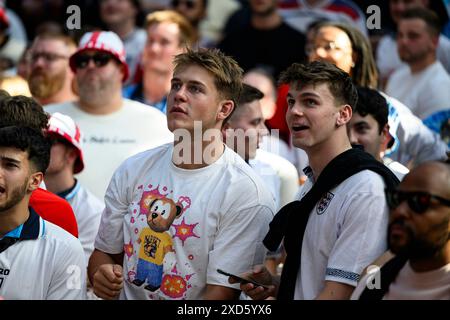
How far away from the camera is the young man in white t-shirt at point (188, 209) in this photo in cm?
518

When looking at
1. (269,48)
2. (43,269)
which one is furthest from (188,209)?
(269,48)

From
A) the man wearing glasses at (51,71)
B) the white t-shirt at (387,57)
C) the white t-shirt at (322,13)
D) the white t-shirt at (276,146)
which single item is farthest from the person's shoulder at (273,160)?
the white t-shirt at (322,13)

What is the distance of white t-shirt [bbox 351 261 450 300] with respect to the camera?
13.9 feet

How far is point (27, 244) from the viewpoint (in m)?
5.14

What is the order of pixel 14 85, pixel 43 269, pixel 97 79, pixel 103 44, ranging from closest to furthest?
pixel 43 269, pixel 97 79, pixel 103 44, pixel 14 85

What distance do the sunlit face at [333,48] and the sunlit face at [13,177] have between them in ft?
8.22

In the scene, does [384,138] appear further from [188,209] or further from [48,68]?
[48,68]

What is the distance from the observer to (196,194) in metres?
5.25

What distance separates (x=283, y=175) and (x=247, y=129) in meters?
0.51

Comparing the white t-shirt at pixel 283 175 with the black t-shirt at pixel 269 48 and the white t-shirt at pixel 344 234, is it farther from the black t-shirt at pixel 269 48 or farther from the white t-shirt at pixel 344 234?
the black t-shirt at pixel 269 48

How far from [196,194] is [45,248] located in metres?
0.82

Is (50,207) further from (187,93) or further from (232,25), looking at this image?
(232,25)

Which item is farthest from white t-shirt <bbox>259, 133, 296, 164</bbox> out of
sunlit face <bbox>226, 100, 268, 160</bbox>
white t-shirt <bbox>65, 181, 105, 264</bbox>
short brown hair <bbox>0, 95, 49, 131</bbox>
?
short brown hair <bbox>0, 95, 49, 131</bbox>

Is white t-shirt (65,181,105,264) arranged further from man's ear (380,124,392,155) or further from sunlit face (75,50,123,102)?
man's ear (380,124,392,155)
